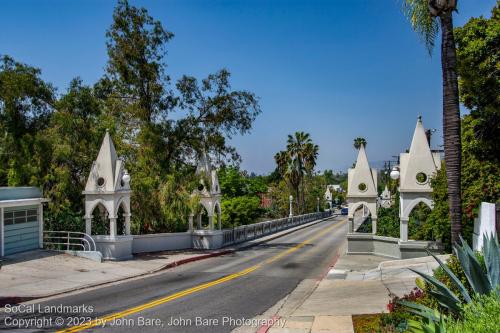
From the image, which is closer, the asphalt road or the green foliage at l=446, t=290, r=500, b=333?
the green foliage at l=446, t=290, r=500, b=333

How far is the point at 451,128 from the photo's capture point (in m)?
12.0

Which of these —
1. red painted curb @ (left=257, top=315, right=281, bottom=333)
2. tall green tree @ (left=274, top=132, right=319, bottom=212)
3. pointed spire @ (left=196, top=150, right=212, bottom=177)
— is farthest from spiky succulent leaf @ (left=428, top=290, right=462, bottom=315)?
tall green tree @ (left=274, top=132, right=319, bottom=212)

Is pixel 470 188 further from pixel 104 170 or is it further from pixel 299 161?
pixel 299 161

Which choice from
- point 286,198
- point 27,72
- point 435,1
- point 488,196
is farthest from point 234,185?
point 435,1

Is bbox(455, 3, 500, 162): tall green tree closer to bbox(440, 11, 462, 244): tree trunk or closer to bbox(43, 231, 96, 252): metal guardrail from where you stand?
bbox(440, 11, 462, 244): tree trunk

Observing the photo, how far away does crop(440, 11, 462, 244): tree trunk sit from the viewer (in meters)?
11.8

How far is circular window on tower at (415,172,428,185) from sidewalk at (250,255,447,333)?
4533 millimetres

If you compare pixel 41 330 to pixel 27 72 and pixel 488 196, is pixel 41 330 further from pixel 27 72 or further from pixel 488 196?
pixel 27 72

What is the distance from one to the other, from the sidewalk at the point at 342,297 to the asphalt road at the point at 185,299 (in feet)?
2.52

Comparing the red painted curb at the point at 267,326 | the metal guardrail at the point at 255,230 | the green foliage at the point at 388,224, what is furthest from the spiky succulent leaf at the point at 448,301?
the metal guardrail at the point at 255,230

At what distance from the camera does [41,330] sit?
34.0 ft

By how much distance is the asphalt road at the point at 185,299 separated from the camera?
11.0 meters

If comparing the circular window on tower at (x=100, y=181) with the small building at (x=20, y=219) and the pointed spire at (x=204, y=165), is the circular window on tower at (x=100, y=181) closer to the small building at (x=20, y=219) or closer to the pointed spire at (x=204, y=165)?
the small building at (x=20, y=219)

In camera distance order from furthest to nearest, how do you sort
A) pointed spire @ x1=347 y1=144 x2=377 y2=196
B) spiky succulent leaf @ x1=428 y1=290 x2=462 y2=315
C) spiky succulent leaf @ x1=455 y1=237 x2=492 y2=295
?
pointed spire @ x1=347 y1=144 x2=377 y2=196 → spiky succulent leaf @ x1=428 y1=290 x2=462 y2=315 → spiky succulent leaf @ x1=455 y1=237 x2=492 y2=295
